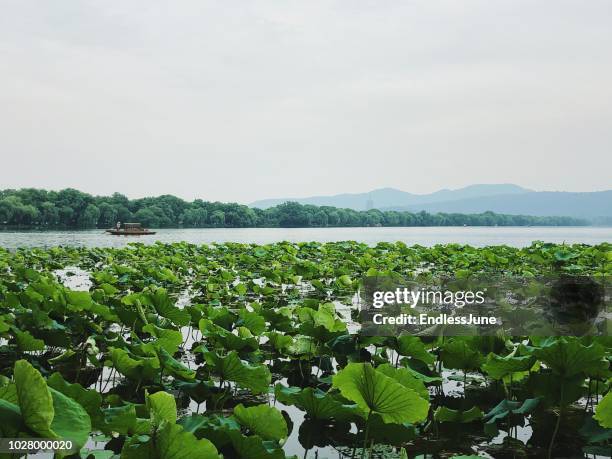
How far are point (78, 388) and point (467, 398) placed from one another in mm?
2178

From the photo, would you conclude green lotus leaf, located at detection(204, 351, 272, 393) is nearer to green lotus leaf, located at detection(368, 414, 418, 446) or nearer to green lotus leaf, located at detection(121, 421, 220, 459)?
green lotus leaf, located at detection(368, 414, 418, 446)

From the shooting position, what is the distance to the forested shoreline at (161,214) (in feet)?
182

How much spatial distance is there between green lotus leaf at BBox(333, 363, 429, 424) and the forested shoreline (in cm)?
5839

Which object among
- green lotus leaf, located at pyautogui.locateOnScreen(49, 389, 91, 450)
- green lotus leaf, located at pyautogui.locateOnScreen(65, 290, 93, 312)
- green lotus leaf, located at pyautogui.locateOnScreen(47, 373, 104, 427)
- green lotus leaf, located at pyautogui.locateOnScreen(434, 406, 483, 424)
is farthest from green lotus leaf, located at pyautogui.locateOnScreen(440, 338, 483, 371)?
green lotus leaf, located at pyautogui.locateOnScreen(65, 290, 93, 312)

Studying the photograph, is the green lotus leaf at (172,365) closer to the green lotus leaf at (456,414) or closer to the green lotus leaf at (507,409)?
the green lotus leaf at (456,414)

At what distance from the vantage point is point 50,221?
185ft

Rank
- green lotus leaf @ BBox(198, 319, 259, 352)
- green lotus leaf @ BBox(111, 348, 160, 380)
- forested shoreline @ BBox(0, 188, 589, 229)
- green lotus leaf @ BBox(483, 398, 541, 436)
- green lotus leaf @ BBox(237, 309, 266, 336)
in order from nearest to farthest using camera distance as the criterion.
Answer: green lotus leaf @ BBox(483, 398, 541, 436) < green lotus leaf @ BBox(111, 348, 160, 380) < green lotus leaf @ BBox(198, 319, 259, 352) < green lotus leaf @ BBox(237, 309, 266, 336) < forested shoreline @ BBox(0, 188, 589, 229)

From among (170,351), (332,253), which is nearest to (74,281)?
(332,253)

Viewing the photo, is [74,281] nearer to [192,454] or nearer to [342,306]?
[342,306]

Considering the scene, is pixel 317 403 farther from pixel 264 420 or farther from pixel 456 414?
pixel 456 414

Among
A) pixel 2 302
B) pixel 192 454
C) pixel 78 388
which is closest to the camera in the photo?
pixel 192 454
